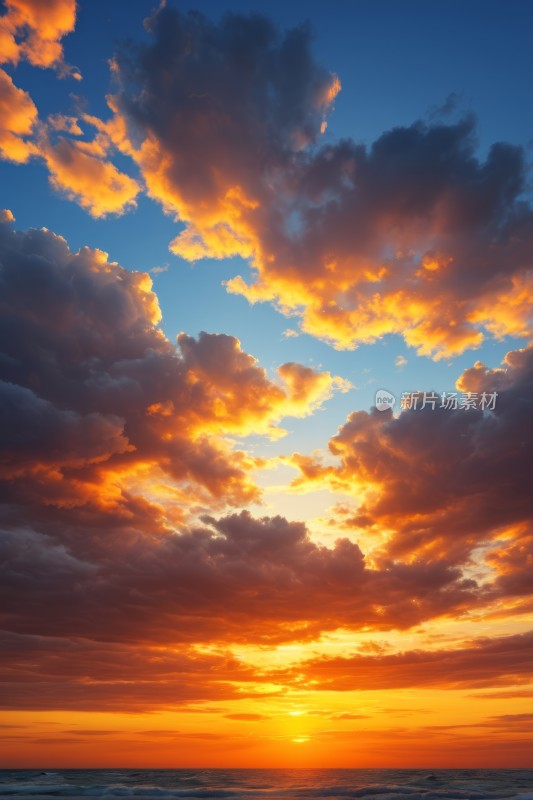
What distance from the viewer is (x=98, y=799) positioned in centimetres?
5656

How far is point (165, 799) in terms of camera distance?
56531 mm

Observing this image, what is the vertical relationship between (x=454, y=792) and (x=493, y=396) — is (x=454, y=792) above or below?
below

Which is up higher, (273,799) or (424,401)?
(424,401)

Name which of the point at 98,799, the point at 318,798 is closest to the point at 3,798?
the point at 98,799

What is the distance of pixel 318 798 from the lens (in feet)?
188

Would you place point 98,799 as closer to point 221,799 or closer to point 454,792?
point 221,799

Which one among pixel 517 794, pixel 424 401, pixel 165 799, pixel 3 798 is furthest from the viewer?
pixel 517 794

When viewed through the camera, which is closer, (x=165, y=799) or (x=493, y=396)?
(x=493, y=396)

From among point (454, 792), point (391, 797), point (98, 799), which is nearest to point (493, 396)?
point (391, 797)

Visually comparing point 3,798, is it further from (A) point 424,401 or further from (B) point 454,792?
A: (A) point 424,401

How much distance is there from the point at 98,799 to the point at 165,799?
756 centimetres

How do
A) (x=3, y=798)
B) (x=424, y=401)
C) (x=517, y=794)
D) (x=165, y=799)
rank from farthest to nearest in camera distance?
(x=517, y=794) < (x=165, y=799) < (x=3, y=798) < (x=424, y=401)

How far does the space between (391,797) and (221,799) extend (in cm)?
1987

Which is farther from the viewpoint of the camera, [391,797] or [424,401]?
[391,797]
